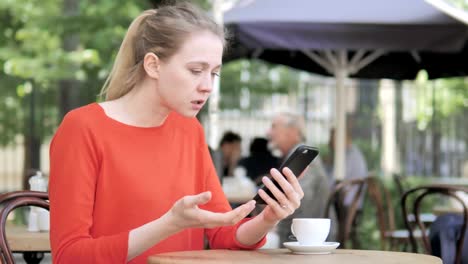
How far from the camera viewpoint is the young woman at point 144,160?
10.5 ft

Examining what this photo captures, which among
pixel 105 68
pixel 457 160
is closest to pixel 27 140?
pixel 105 68

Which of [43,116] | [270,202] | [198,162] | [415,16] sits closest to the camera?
[270,202]

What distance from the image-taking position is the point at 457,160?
1719 centimetres

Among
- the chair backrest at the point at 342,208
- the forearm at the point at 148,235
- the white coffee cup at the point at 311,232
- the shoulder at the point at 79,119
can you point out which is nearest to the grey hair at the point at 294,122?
the chair backrest at the point at 342,208

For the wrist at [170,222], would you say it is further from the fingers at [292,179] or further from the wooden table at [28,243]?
the wooden table at [28,243]

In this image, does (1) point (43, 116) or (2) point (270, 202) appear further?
(1) point (43, 116)

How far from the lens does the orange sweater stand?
10.5ft

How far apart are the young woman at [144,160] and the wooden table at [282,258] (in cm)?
8

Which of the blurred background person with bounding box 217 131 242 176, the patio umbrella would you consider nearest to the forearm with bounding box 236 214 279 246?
the patio umbrella

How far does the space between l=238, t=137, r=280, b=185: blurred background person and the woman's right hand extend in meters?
9.20

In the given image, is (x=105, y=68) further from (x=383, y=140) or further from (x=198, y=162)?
(x=198, y=162)

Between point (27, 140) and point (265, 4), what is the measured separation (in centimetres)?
796

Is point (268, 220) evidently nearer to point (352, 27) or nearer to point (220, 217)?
point (220, 217)

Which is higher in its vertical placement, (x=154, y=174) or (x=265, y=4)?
(x=265, y=4)
